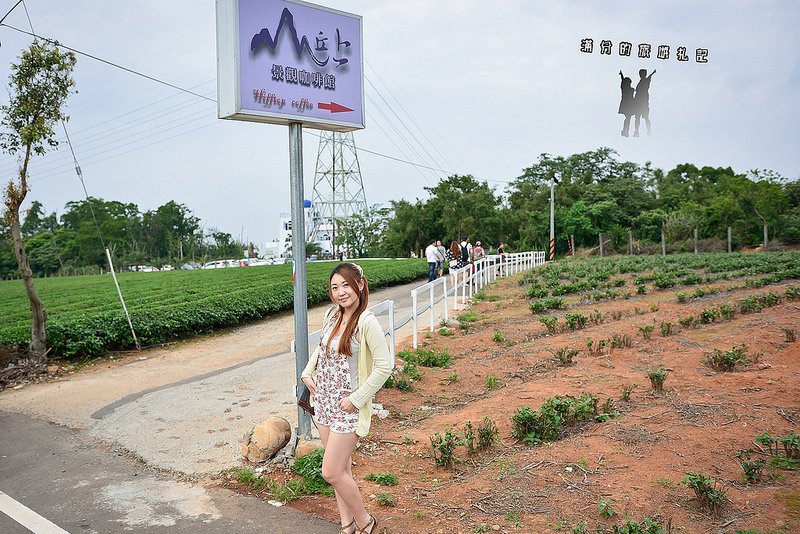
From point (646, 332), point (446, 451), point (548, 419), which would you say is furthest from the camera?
point (646, 332)

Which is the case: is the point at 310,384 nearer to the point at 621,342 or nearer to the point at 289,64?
the point at 289,64

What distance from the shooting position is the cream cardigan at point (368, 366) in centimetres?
361

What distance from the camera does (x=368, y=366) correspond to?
3736 millimetres

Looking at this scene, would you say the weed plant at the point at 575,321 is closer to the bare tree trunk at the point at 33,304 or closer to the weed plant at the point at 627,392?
the weed plant at the point at 627,392

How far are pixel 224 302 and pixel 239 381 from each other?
6.63 meters

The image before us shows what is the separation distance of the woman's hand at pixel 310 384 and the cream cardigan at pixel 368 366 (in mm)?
338

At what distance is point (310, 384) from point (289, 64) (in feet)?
10.8

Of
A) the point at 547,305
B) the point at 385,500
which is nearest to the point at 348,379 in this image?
the point at 385,500

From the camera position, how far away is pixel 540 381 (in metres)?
7.69

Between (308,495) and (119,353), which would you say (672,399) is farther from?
(119,353)

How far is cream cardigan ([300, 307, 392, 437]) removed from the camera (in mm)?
3607

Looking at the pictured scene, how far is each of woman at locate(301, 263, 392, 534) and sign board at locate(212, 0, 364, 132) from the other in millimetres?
2512

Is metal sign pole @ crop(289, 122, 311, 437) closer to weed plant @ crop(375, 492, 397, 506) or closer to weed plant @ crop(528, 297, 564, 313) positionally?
weed plant @ crop(375, 492, 397, 506)

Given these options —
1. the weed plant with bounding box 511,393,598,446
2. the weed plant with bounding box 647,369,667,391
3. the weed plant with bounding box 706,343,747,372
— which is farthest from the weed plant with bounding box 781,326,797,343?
the weed plant with bounding box 511,393,598,446
